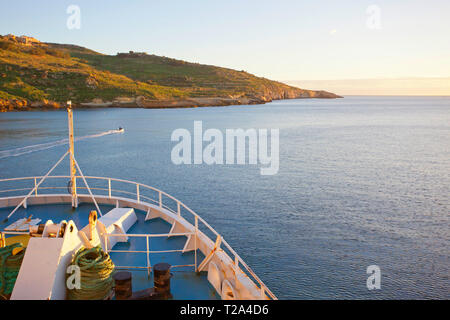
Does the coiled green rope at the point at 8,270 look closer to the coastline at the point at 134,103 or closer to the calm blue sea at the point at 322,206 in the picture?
the calm blue sea at the point at 322,206

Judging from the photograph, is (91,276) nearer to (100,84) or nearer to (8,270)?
(8,270)

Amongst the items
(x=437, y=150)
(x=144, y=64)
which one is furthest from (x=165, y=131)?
(x=144, y=64)

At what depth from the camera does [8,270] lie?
6.20m

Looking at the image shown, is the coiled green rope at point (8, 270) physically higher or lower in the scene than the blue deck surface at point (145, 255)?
higher

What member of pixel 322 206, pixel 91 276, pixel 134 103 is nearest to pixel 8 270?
pixel 91 276

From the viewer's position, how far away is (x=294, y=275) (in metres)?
15.4

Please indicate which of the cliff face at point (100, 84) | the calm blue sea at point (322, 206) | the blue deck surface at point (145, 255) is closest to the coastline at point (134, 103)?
the cliff face at point (100, 84)

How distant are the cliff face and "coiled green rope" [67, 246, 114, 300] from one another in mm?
106021

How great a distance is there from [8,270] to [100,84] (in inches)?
4854

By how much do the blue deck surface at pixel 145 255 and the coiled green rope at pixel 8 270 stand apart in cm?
214

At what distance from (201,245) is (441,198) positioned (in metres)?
22.1

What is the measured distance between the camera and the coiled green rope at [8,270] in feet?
20.1

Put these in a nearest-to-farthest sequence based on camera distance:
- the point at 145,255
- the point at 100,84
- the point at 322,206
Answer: the point at 145,255 < the point at 322,206 < the point at 100,84

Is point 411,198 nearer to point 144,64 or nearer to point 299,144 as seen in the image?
point 299,144
